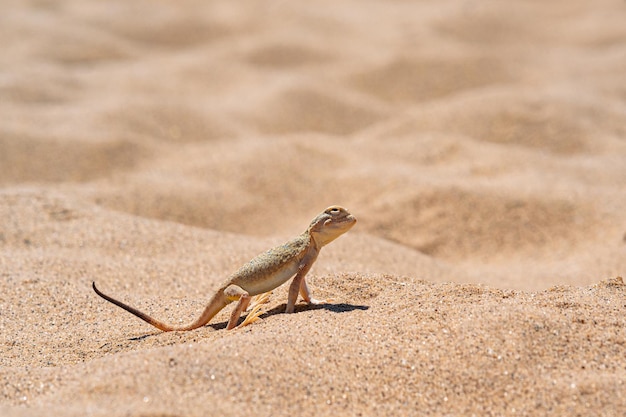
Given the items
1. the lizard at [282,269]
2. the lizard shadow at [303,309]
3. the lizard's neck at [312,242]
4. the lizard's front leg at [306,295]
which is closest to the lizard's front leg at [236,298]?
the lizard at [282,269]

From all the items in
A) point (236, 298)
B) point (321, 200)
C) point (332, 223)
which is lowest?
point (321, 200)

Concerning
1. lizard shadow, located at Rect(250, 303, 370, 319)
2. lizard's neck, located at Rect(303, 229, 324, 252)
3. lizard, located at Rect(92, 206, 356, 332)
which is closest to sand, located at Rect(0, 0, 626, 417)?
lizard shadow, located at Rect(250, 303, 370, 319)

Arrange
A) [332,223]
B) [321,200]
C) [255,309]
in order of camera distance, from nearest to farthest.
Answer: [332,223]
[255,309]
[321,200]

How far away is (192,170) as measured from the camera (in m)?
7.14

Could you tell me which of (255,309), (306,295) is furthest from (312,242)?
(255,309)

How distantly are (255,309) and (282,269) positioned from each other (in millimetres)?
268

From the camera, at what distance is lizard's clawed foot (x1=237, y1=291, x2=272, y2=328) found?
3.16 meters

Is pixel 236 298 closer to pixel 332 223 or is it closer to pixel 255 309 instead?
pixel 255 309

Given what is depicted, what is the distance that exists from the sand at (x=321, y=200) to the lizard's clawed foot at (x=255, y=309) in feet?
0.17

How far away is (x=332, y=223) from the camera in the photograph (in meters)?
3.21

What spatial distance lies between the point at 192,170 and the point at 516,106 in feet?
13.1

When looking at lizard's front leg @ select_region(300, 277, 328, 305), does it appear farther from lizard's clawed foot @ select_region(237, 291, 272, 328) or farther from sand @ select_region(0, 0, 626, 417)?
lizard's clawed foot @ select_region(237, 291, 272, 328)

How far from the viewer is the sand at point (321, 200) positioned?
2.60 metres

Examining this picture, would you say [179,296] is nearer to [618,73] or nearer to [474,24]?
[618,73]
